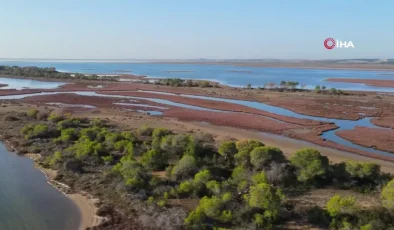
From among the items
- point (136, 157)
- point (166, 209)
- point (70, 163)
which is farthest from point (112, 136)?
point (166, 209)

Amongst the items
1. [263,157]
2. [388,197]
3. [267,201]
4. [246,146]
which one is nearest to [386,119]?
[246,146]

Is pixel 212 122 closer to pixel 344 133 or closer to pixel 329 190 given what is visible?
pixel 344 133

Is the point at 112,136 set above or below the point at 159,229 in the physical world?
above

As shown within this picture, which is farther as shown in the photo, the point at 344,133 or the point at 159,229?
the point at 344,133

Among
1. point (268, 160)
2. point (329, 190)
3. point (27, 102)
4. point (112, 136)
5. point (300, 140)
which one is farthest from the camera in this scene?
point (27, 102)

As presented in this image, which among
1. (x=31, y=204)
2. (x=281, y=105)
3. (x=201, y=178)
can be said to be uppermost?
(x=281, y=105)

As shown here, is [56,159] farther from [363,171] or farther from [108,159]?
[363,171]
